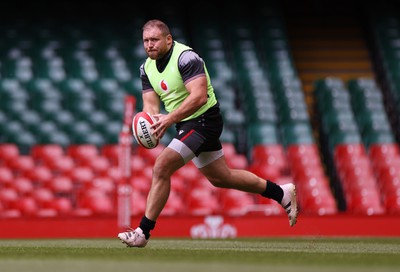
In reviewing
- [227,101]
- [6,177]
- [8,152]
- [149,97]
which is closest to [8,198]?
[6,177]

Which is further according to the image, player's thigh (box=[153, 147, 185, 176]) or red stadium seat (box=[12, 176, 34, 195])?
red stadium seat (box=[12, 176, 34, 195])

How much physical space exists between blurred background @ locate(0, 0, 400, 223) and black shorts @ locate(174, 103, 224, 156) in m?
5.13

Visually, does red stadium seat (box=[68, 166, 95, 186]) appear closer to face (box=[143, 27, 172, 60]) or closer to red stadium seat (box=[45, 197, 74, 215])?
red stadium seat (box=[45, 197, 74, 215])

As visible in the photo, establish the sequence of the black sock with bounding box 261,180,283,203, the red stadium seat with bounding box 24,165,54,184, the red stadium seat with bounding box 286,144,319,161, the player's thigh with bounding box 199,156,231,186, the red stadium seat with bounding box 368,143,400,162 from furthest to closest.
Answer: the red stadium seat with bounding box 368,143,400,162, the red stadium seat with bounding box 286,144,319,161, the red stadium seat with bounding box 24,165,54,184, the black sock with bounding box 261,180,283,203, the player's thigh with bounding box 199,156,231,186

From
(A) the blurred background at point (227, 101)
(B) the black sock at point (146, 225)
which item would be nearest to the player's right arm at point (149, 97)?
(B) the black sock at point (146, 225)

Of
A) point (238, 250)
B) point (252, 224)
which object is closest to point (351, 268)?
point (238, 250)

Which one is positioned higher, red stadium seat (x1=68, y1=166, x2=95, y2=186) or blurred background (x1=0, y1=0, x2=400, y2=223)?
blurred background (x1=0, y1=0, x2=400, y2=223)

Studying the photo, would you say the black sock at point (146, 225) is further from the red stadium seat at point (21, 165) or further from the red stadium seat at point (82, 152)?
the red stadium seat at point (82, 152)

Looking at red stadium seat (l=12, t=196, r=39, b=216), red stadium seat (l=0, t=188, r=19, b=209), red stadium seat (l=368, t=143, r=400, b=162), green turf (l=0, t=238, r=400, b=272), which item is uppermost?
red stadium seat (l=368, t=143, r=400, b=162)

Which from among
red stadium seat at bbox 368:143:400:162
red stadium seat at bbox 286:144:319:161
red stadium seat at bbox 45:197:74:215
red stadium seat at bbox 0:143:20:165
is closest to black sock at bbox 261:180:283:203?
red stadium seat at bbox 45:197:74:215

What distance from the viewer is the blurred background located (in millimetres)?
15281

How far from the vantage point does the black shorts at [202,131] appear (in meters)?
8.13

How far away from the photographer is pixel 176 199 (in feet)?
49.9

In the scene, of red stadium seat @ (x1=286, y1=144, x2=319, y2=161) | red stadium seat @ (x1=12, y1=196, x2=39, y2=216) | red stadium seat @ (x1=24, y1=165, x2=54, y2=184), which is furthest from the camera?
red stadium seat @ (x1=286, y1=144, x2=319, y2=161)
